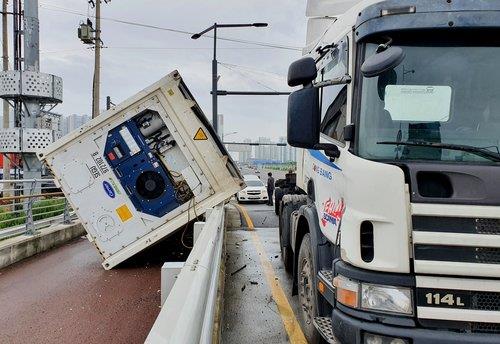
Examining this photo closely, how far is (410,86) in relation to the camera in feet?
9.80

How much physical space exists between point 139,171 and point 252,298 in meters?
3.14

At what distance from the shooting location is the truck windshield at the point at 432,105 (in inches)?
114

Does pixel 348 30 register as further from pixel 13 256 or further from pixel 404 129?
pixel 13 256

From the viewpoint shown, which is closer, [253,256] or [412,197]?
[412,197]

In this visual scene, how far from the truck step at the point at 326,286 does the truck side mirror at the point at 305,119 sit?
1023 mm

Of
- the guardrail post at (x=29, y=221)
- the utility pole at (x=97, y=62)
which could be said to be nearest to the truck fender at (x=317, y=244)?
the guardrail post at (x=29, y=221)

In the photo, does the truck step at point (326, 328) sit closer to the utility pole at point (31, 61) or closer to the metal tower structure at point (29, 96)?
the utility pole at point (31, 61)

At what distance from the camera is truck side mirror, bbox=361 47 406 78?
287 cm

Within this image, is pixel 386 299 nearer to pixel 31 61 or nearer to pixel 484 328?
pixel 484 328

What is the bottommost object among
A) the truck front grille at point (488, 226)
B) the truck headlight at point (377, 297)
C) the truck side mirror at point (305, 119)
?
the truck headlight at point (377, 297)

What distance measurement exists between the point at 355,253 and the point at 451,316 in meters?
0.66

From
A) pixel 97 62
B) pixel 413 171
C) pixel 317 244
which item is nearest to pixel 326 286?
pixel 317 244

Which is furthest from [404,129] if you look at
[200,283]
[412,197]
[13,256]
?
[13,256]

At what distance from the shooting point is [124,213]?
7.55m
